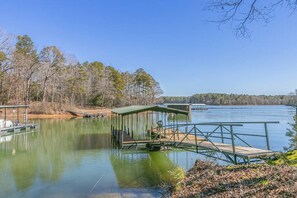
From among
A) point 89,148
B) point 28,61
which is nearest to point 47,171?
point 89,148

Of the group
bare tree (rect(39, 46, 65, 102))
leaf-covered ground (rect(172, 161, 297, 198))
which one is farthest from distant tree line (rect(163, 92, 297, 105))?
leaf-covered ground (rect(172, 161, 297, 198))

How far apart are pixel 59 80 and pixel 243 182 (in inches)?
1921

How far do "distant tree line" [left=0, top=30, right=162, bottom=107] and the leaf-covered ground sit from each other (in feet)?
120

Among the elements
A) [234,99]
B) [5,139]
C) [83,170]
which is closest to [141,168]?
[83,170]

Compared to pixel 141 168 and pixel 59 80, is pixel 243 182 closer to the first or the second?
pixel 141 168

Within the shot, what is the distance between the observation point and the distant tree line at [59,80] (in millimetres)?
41188

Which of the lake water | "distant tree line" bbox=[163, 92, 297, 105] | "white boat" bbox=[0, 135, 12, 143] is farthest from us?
"distant tree line" bbox=[163, 92, 297, 105]

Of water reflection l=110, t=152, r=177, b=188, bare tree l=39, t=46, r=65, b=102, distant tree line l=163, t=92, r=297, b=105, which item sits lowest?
water reflection l=110, t=152, r=177, b=188

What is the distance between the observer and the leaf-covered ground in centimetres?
459

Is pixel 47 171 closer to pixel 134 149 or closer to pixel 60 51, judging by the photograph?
pixel 134 149

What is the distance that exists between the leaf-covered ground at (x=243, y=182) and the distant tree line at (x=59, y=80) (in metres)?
36.5

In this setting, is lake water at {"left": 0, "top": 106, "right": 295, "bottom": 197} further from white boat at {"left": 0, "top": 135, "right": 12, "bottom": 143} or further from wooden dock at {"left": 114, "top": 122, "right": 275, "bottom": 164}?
white boat at {"left": 0, "top": 135, "right": 12, "bottom": 143}

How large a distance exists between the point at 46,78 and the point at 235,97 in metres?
107

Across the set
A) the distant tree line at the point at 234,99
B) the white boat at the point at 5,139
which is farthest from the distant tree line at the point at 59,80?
the distant tree line at the point at 234,99
